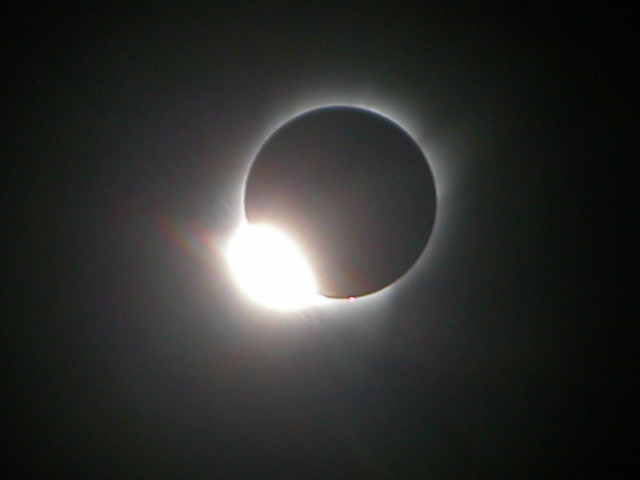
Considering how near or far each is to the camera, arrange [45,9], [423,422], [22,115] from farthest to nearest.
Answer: [423,422], [22,115], [45,9]

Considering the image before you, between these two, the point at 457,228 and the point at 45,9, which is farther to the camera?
the point at 457,228

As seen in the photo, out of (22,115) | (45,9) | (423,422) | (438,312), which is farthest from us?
(423,422)

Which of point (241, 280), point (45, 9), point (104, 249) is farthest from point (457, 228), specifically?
point (45, 9)

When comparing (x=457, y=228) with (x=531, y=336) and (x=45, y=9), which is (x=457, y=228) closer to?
(x=531, y=336)

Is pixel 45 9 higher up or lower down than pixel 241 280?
higher up

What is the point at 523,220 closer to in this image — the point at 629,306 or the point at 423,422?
the point at 629,306

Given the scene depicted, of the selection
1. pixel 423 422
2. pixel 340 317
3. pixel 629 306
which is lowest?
pixel 423 422
